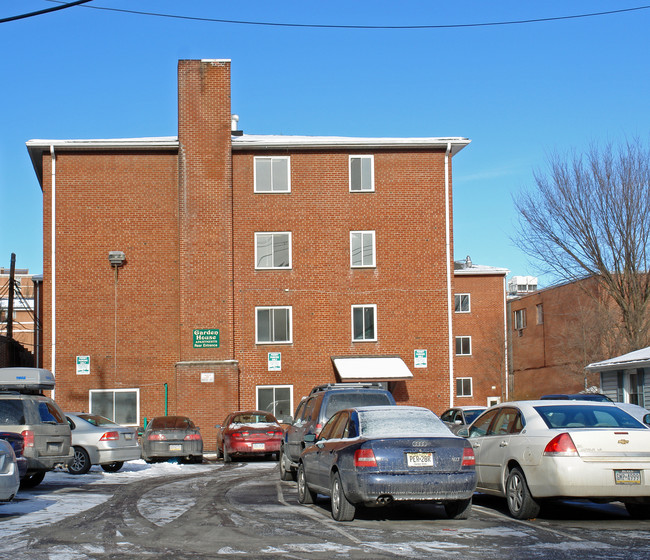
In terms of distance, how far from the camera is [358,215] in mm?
33531

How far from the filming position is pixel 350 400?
16688 millimetres

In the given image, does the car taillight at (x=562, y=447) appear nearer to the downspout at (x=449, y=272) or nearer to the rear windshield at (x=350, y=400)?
the rear windshield at (x=350, y=400)

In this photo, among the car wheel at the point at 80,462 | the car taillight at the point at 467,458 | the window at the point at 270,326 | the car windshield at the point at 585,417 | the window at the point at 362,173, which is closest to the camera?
the car taillight at the point at 467,458

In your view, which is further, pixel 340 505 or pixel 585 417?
pixel 585 417

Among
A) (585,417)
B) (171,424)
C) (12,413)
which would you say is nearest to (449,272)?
(171,424)

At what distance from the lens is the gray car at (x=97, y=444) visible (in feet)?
65.5

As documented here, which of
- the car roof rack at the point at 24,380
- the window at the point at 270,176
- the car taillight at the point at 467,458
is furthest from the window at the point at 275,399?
the car taillight at the point at 467,458

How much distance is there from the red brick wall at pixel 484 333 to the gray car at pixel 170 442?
29123mm

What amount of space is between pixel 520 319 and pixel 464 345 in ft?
19.2

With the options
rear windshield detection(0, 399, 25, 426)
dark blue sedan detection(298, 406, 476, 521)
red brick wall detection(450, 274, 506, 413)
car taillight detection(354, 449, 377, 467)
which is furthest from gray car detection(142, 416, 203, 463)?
red brick wall detection(450, 274, 506, 413)

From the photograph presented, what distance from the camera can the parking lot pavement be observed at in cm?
888

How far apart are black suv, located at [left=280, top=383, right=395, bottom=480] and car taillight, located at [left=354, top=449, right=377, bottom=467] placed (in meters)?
5.38

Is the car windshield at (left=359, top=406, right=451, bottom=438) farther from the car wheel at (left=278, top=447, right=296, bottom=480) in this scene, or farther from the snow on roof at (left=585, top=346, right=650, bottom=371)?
the snow on roof at (left=585, top=346, right=650, bottom=371)

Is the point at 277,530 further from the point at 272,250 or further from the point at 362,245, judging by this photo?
the point at 362,245
